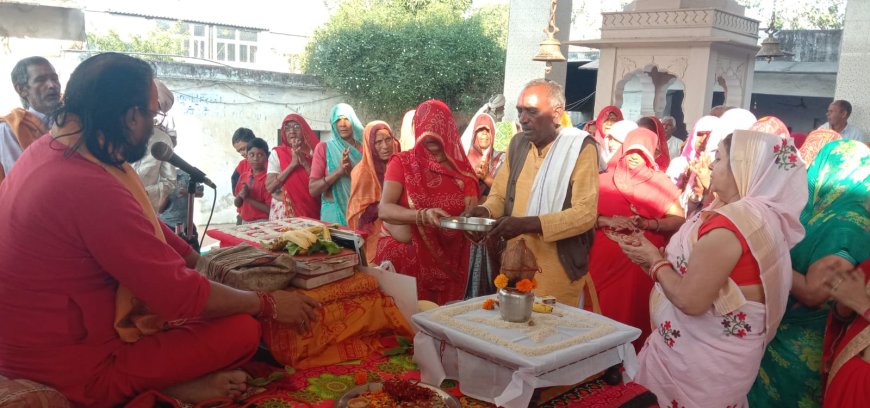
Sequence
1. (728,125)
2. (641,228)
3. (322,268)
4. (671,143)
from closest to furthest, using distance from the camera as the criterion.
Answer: (322,268)
(641,228)
(728,125)
(671,143)

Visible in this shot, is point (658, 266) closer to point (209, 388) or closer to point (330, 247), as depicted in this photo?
point (330, 247)

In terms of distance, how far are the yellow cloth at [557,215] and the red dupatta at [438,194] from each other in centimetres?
39

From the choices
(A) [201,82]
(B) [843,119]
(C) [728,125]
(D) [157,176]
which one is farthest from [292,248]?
(A) [201,82]

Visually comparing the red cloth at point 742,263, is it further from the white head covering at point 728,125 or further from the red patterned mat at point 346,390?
the white head covering at point 728,125

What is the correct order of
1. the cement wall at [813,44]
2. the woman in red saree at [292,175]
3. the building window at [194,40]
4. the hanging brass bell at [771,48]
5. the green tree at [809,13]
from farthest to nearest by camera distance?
the green tree at [809,13], the building window at [194,40], the cement wall at [813,44], the hanging brass bell at [771,48], the woman in red saree at [292,175]

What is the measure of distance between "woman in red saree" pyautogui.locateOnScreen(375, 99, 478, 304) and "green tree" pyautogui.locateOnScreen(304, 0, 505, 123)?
1324cm

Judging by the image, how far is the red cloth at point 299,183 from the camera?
5.70 metres

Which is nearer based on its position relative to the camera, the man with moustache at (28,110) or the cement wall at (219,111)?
the man with moustache at (28,110)

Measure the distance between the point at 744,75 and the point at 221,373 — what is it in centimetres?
899

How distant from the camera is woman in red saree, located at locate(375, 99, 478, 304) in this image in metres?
3.66

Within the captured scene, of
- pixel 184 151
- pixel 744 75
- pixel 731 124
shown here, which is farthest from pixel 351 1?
pixel 731 124

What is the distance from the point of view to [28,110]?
391cm

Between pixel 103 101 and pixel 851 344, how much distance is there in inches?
118

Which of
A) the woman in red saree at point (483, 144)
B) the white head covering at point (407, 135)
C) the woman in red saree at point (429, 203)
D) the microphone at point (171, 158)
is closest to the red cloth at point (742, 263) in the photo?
the woman in red saree at point (429, 203)
